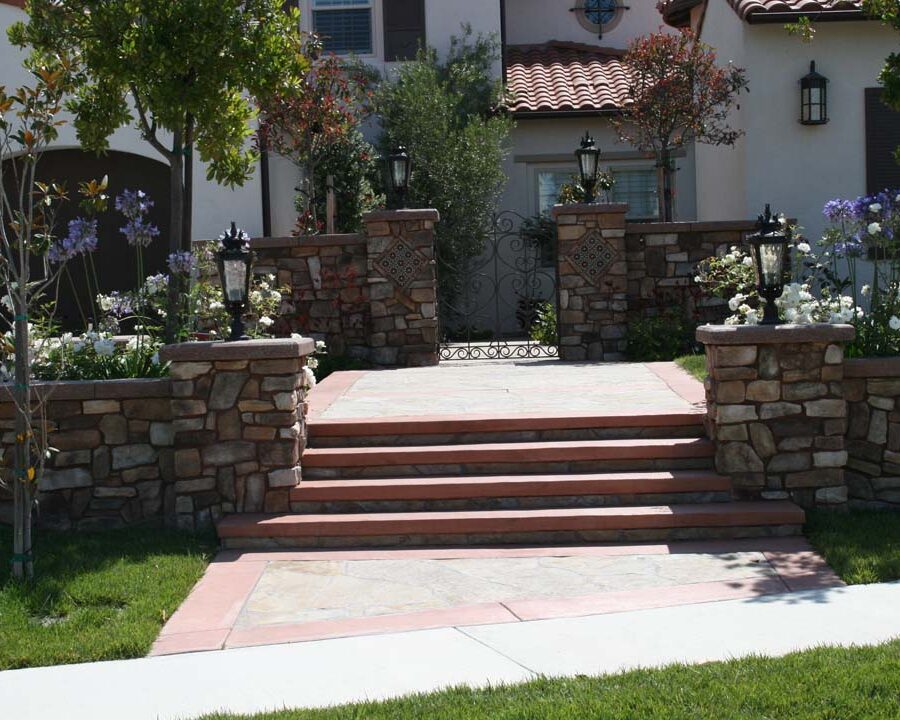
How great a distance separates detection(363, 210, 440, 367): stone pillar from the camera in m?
12.7

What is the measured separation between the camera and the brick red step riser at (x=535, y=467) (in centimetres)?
805

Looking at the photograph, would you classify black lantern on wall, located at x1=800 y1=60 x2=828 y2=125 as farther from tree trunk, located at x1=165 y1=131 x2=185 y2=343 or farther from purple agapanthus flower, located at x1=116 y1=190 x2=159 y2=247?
purple agapanthus flower, located at x1=116 y1=190 x2=159 y2=247

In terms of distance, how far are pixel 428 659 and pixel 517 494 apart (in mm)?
2562

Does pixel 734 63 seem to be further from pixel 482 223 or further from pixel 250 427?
pixel 250 427

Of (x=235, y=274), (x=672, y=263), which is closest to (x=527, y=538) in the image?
(x=235, y=274)

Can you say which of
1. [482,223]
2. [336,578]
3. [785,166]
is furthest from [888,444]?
[482,223]

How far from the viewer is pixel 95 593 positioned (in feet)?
20.9

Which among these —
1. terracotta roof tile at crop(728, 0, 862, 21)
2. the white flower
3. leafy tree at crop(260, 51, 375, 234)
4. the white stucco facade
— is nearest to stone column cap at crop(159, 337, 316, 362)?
the white flower

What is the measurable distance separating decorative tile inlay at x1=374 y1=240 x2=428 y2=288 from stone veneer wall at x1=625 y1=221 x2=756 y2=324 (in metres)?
2.35

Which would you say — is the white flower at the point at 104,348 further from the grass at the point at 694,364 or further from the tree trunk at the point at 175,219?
the grass at the point at 694,364

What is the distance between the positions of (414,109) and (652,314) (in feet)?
17.6

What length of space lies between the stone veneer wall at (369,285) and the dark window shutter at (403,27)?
18.3 feet

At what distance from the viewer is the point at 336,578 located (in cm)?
680

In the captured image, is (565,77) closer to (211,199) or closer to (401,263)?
(211,199)
